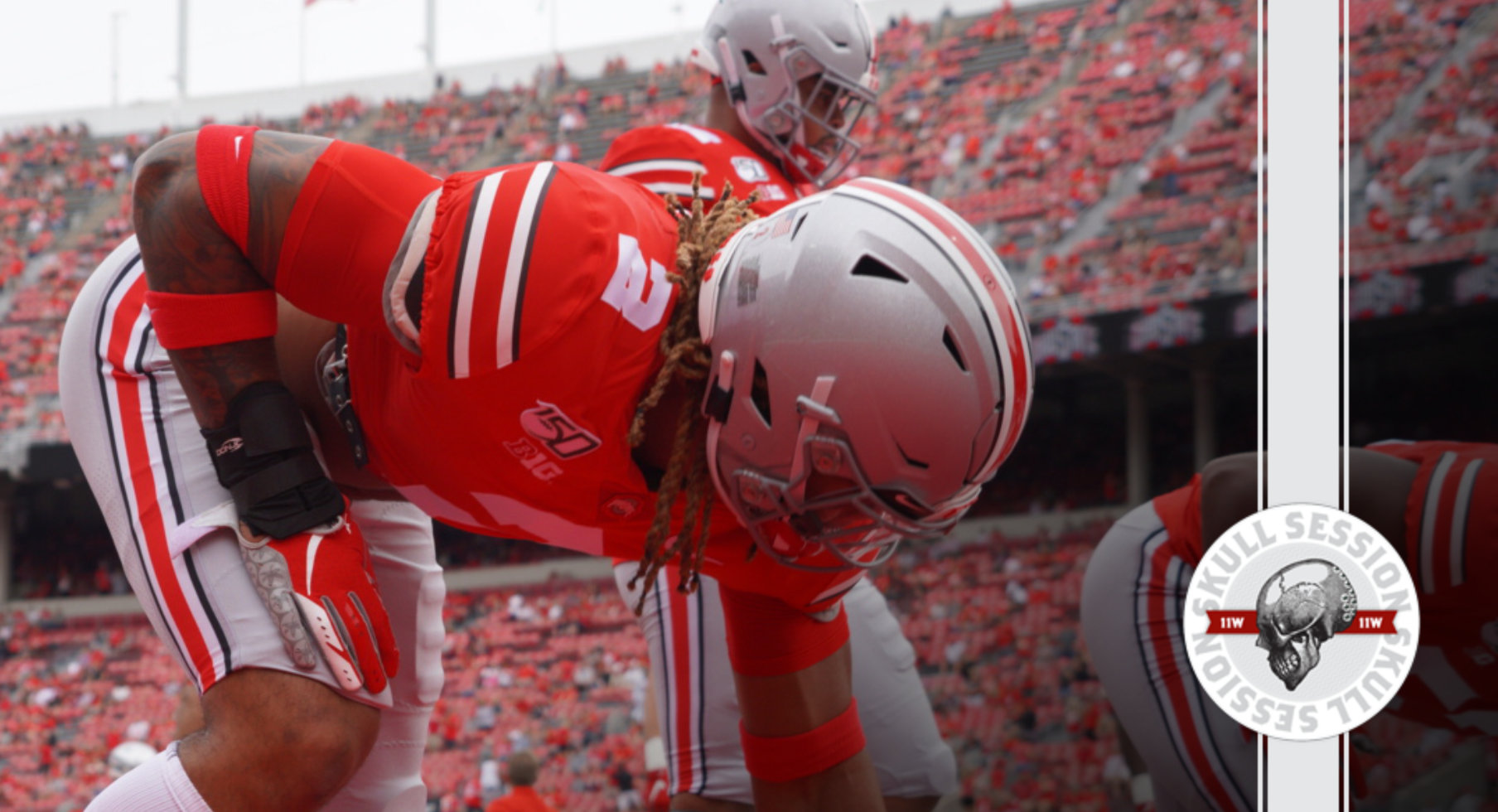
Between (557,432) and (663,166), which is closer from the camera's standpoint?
(557,432)

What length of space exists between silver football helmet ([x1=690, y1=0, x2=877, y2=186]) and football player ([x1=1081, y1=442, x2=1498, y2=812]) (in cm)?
69

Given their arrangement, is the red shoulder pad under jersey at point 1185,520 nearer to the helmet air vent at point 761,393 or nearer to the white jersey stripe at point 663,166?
the helmet air vent at point 761,393

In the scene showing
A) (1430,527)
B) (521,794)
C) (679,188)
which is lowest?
(521,794)

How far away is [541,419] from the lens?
0.87 meters

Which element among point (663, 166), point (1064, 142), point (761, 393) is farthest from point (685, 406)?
point (1064, 142)

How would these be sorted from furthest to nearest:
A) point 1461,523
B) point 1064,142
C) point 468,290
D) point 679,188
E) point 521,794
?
point 1064,142 < point 521,794 < point 679,188 < point 1461,523 < point 468,290

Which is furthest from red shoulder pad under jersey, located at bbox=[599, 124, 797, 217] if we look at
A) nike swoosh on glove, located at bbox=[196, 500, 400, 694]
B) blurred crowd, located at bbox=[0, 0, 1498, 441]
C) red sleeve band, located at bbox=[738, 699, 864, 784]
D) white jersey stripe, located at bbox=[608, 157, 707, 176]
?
nike swoosh on glove, located at bbox=[196, 500, 400, 694]

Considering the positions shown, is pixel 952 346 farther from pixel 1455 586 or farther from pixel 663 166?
pixel 663 166

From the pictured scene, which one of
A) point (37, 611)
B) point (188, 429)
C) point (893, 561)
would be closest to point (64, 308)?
point (37, 611)

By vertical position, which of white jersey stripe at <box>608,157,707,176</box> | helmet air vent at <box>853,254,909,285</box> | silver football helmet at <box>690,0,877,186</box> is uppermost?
silver football helmet at <box>690,0,877,186</box>

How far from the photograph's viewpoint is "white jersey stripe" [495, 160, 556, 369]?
0.82m

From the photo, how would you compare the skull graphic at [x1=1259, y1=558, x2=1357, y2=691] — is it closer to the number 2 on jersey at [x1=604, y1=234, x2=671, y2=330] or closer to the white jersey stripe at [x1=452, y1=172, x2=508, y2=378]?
the number 2 on jersey at [x1=604, y1=234, x2=671, y2=330]

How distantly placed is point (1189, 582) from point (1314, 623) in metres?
0.14

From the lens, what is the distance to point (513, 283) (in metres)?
0.82
